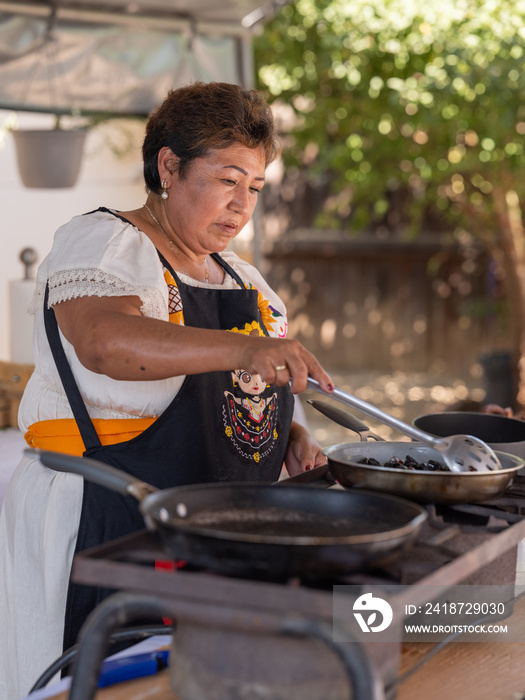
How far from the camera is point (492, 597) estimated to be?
1370 millimetres

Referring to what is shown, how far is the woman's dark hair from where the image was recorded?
1765 mm

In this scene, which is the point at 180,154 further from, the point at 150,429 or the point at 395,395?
the point at 395,395

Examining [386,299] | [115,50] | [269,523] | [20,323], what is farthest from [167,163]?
[386,299]

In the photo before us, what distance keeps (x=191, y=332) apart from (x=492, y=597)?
0.64 metres

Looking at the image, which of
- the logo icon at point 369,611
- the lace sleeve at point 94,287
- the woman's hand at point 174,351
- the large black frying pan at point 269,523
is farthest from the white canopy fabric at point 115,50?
the logo icon at point 369,611

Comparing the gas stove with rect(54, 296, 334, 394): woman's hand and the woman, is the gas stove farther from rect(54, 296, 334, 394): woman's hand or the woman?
the woman

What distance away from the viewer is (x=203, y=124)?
1763 millimetres

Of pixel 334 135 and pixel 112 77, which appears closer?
pixel 112 77

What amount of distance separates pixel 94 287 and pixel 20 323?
1.58 m

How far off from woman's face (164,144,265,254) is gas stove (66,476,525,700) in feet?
2.88

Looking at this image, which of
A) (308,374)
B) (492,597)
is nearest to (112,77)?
(308,374)

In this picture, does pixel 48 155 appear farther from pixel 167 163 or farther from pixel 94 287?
pixel 94 287

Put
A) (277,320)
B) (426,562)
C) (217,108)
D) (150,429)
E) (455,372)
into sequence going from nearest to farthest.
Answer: (426,562) → (150,429) → (217,108) → (277,320) → (455,372)

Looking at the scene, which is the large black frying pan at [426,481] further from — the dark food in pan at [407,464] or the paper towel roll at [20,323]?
the paper towel roll at [20,323]
